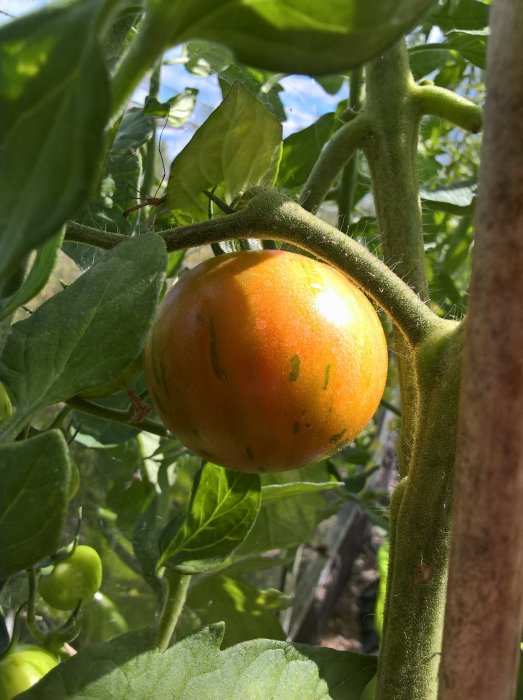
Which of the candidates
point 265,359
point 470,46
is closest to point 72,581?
point 265,359

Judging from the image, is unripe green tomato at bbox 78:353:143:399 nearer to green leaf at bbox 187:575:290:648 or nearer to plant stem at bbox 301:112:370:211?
plant stem at bbox 301:112:370:211

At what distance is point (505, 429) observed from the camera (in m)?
0.25

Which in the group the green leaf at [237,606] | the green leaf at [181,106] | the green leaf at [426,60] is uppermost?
the green leaf at [426,60]

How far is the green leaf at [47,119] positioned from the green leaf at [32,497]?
97mm

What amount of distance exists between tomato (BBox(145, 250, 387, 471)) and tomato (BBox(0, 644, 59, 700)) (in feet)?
0.72

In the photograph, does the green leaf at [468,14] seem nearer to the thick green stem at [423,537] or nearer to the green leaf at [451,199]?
the green leaf at [451,199]

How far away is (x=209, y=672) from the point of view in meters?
0.48

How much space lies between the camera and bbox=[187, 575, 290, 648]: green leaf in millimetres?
903

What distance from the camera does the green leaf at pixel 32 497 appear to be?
0.33m

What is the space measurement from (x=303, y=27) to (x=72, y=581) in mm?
505

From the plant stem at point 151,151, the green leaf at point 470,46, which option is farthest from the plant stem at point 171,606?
the green leaf at point 470,46

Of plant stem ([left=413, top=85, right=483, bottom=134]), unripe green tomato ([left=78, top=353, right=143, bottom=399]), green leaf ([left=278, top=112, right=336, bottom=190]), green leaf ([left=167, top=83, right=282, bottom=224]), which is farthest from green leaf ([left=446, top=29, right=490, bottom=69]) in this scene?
unripe green tomato ([left=78, top=353, right=143, bottom=399])

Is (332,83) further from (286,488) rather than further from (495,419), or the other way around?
(495,419)

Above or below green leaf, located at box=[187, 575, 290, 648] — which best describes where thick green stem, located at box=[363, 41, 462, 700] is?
above
